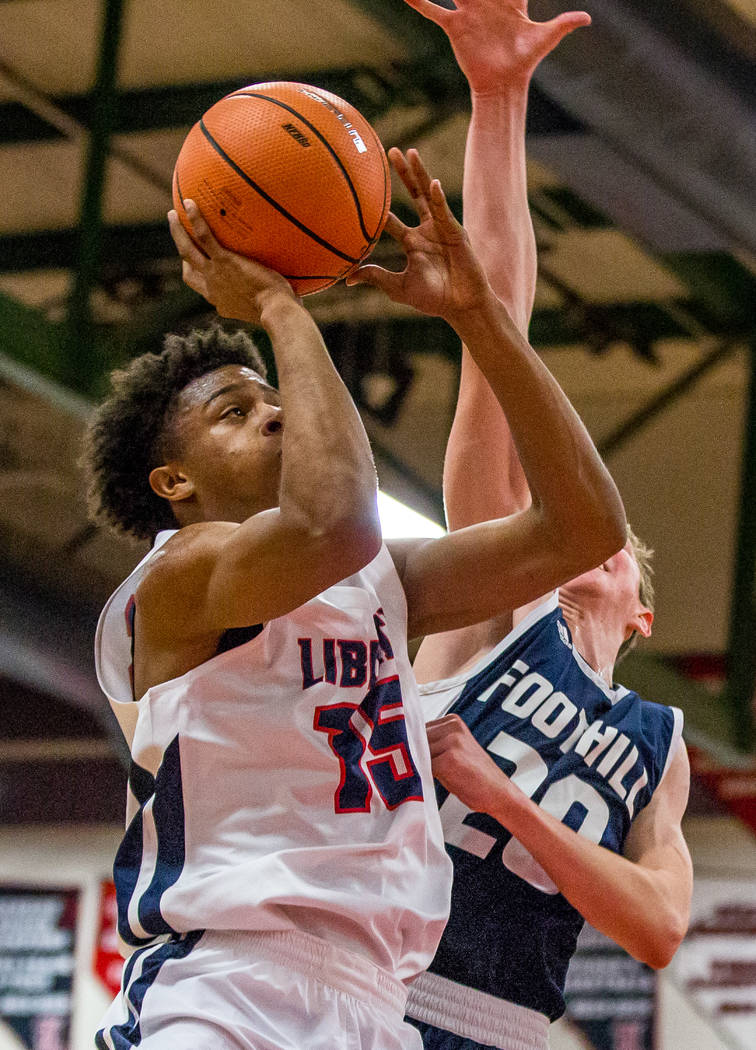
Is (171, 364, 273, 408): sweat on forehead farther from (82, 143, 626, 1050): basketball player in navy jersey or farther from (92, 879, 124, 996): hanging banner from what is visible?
(92, 879, 124, 996): hanging banner

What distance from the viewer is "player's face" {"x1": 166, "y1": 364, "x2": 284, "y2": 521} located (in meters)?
2.61

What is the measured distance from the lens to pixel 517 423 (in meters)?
2.57

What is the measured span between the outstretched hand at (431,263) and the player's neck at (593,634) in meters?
1.22

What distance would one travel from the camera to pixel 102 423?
3012 mm

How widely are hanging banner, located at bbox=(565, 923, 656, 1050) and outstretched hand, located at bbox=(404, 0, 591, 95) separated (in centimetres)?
677

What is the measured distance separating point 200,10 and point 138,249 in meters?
2.32

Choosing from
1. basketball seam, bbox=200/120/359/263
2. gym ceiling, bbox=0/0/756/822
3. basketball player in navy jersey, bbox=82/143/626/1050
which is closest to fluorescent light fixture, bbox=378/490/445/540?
gym ceiling, bbox=0/0/756/822

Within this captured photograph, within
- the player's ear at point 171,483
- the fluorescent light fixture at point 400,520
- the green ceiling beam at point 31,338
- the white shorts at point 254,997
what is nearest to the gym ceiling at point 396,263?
the green ceiling beam at point 31,338

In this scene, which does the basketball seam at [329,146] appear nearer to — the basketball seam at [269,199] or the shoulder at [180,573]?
the basketball seam at [269,199]

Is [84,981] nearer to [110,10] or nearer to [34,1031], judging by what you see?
[34,1031]

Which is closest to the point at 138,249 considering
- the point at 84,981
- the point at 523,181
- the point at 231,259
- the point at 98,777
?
the point at 98,777

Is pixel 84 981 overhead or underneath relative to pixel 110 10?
underneath

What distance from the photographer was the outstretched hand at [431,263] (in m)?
2.60

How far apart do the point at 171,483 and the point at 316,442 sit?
0.55 m
